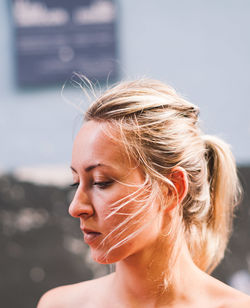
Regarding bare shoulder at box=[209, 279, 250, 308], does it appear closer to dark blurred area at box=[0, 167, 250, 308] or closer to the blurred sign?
dark blurred area at box=[0, 167, 250, 308]

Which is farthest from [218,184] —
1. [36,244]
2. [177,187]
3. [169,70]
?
[36,244]

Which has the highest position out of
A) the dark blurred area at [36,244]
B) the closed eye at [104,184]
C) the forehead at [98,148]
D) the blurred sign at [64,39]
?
the blurred sign at [64,39]

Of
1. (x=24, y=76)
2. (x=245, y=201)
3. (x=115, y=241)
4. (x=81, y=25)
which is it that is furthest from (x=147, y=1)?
(x=115, y=241)

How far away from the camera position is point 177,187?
857 mm

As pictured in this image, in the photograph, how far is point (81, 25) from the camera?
1740mm

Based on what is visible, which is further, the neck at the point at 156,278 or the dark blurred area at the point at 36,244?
the dark blurred area at the point at 36,244

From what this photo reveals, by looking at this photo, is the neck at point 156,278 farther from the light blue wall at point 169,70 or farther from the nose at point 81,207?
the light blue wall at point 169,70

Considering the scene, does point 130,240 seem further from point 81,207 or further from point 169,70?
point 169,70

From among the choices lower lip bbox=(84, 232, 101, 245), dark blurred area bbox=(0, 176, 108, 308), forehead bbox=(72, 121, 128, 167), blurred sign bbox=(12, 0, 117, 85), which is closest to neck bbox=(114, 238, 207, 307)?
lower lip bbox=(84, 232, 101, 245)

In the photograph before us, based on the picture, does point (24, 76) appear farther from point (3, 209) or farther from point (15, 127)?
point (3, 209)

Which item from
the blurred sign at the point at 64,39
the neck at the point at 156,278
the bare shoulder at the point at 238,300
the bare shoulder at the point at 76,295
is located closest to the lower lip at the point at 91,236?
the neck at the point at 156,278

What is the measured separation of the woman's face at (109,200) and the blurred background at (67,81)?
93 centimetres

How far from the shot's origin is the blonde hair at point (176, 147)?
2.70 ft

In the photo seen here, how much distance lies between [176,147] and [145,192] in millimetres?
116
